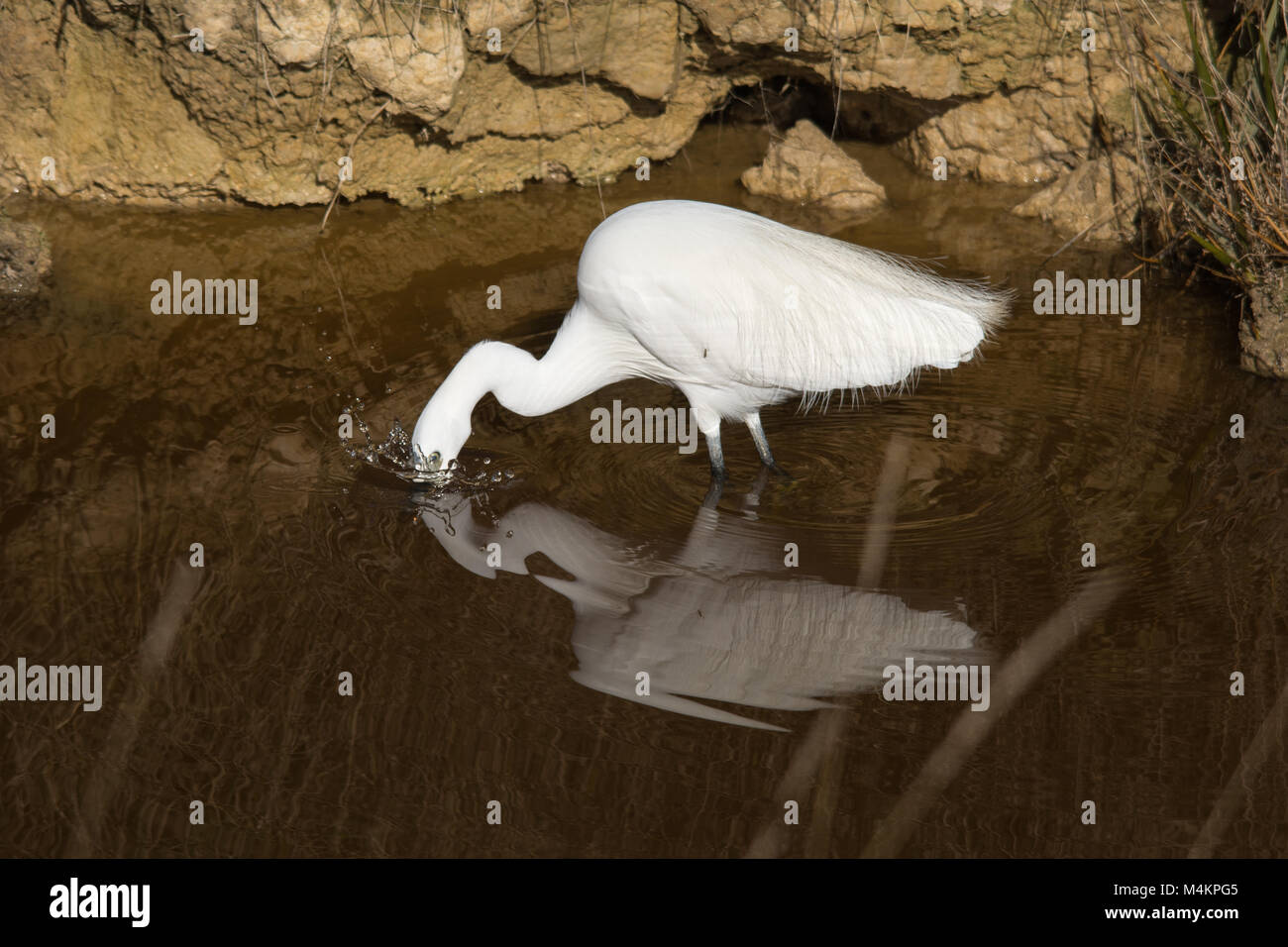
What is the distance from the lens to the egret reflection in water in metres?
3.71

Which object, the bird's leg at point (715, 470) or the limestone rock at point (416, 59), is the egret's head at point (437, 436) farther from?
the limestone rock at point (416, 59)

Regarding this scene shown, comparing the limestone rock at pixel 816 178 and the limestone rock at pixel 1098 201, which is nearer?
the limestone rock at pixel 1098 201

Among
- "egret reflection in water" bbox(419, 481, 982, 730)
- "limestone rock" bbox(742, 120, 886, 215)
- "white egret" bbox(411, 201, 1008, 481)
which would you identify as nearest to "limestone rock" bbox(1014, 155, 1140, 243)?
"limestone rock" bbox(742, 120, 886, 215)

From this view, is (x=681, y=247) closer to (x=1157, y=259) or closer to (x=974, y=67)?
(x=1157, y=259)

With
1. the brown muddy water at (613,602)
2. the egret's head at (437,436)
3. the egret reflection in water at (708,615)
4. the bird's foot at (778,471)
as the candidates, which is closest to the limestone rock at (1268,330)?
the brown muddy water at (613,602)

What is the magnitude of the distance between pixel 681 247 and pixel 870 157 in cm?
337

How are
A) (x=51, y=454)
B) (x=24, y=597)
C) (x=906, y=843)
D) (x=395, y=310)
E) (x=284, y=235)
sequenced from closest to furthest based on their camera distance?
(x=906, y=843) < (x=24, y=597) < (x=51, y=454) < (x=395, y=310) < (x=284, y=235)

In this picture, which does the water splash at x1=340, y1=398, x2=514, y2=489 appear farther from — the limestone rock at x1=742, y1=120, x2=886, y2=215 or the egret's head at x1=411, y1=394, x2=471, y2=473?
the limestone rock at x1=742, y1=120, x2=886, y2=215

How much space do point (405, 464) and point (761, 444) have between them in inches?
51.5

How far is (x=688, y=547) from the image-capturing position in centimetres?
436

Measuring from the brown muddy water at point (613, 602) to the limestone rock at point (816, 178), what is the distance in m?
1.19

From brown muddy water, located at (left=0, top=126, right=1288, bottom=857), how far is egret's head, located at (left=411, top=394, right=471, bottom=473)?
173mm

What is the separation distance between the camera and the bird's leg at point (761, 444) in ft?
15.8

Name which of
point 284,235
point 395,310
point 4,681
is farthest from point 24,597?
point 284,235
